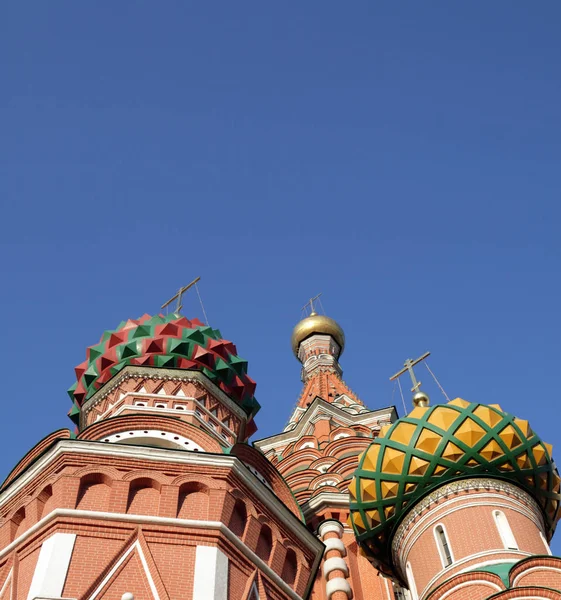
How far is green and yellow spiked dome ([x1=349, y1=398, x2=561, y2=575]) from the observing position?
41.0ft

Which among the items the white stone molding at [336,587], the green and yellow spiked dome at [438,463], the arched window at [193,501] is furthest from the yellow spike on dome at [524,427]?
the arched window at [193,501]

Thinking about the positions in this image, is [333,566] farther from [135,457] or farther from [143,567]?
[143,567]

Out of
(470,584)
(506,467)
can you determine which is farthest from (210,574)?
(506,467)

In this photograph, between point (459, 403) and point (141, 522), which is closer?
point (141, 522)

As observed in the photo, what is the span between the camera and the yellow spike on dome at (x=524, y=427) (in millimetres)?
13164

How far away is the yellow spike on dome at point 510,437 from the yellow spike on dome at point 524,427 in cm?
26

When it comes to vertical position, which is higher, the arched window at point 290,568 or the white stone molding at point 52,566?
the arched window at point 290,568

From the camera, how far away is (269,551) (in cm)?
1055

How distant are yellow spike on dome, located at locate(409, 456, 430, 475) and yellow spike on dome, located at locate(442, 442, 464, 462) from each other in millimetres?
282

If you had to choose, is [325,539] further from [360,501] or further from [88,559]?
[88,559]

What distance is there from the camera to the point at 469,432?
12.7 metres

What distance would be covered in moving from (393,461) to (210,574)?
442cm

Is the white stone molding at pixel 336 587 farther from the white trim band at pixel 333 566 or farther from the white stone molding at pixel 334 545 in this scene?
the white stone molding at pixel 334 545

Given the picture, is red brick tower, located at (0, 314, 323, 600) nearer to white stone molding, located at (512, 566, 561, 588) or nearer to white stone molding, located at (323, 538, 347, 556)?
white stone molding, located at (323, 538, 347, 556)
